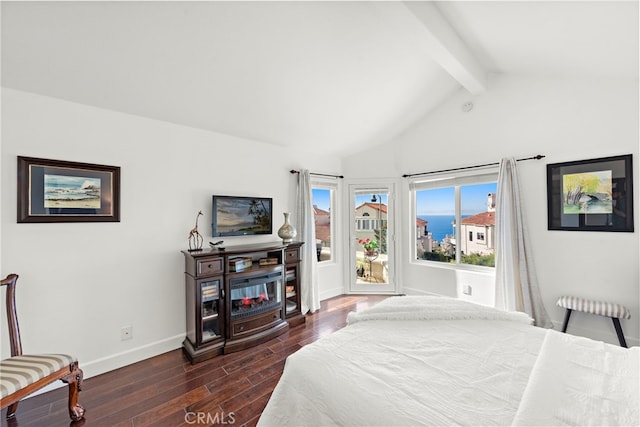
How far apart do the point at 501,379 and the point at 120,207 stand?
2923 mm

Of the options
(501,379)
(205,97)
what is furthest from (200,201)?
(501,379)

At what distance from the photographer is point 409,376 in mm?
1159

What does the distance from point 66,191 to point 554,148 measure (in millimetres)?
4579

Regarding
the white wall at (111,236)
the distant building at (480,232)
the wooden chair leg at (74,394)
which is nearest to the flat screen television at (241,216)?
the white wall at (111,236)

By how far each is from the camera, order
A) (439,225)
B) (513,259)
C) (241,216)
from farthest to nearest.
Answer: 1. (439,225)
2. (241,216)
3. (513,259)

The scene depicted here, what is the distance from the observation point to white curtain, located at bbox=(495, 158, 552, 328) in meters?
2.84

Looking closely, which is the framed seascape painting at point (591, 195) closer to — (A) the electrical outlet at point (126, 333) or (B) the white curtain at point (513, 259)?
(B) the white curtain at point (513, 259)

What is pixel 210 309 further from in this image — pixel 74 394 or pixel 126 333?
pixel 74 394

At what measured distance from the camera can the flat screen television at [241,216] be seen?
290 cm

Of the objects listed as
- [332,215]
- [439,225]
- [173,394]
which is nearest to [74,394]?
[173,394]

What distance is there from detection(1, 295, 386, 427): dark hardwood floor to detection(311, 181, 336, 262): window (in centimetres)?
173

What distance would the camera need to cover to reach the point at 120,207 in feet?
7.71

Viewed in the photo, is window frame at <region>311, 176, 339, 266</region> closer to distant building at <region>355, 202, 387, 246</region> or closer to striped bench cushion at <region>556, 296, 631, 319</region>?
distant building at <region>355, 202, 387, 246</region>

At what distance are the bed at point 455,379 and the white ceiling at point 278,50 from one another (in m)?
2.13
